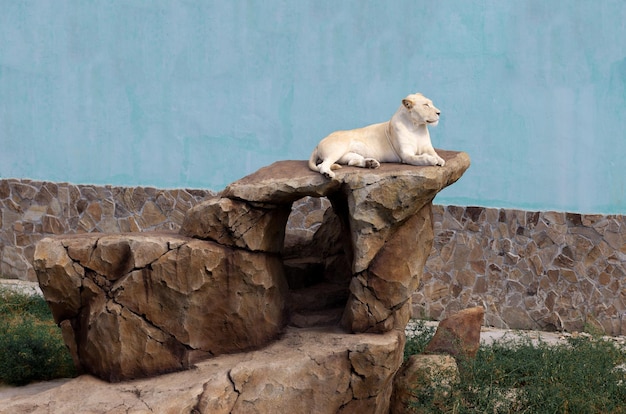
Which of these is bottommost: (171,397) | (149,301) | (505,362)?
(505,362)

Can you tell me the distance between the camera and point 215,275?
6645mm

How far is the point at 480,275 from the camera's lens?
11289 mm

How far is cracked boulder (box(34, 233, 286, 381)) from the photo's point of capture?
260 inches

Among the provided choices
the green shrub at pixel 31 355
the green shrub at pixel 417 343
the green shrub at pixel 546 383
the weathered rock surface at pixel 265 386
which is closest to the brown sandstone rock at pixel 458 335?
the green shrub at pixel 546 383

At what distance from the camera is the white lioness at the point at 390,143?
22.3 ft

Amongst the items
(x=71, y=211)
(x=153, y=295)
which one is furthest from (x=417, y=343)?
(x=71, y=211)

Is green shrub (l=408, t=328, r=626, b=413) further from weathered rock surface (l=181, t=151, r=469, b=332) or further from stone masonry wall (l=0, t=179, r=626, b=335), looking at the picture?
stone masonry wall (l=0, t=179, r=626, b=335)

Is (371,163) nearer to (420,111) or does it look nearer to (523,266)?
(420,111)

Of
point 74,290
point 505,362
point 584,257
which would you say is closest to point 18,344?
point 74,290

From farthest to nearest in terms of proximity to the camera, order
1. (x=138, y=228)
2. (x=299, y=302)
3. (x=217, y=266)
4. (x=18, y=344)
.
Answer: (x=138, y=228), (x=18, y=344), (x=299, y=302), (x=217, y=266)

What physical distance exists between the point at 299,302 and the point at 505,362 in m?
2.09

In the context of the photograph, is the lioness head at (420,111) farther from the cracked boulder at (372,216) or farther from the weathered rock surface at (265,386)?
the weathered rock surface at (265,386)

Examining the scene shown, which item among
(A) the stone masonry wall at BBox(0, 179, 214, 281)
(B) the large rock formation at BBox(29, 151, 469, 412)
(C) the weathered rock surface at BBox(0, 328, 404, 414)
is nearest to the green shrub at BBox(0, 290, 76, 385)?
(B) the large rock formation at BBox(29, 151, 469, 412)

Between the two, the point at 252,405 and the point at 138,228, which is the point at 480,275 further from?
the point at 252,405
